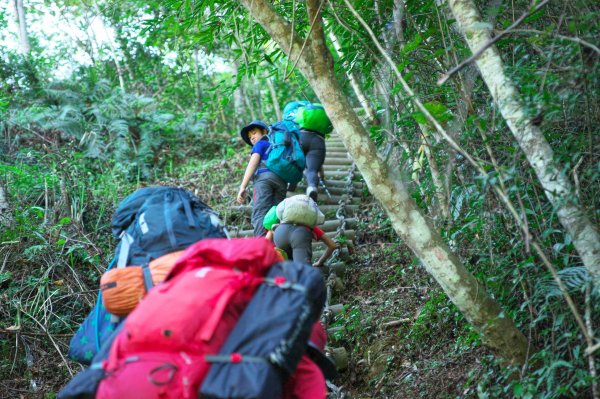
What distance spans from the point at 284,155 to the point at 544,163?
156 inches

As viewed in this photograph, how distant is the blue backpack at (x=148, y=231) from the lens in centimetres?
338

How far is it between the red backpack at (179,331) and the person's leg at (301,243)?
10.1ft

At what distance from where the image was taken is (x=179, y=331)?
2.62 meters

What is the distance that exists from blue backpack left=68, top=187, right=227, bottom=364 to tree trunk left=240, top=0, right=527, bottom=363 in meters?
1.00

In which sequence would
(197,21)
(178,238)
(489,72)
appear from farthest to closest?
(197,21) → (489,72) → (178,238)

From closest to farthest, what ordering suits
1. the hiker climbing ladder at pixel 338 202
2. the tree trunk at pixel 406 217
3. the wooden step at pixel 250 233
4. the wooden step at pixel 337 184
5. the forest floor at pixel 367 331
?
the tree trunk at pixel 406 217 → the forest floor at pixel 367 331 → the hiker climbing ladder at pixel 338 202 → the wooden step at pixel 250 233 → the wooden step at pixel 337 184

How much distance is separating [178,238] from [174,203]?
0.77 feet

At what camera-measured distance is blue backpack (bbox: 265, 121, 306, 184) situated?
7.18 metres

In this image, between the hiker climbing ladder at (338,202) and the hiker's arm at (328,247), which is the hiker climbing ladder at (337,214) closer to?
the hiker climbing ladder at (338,202)

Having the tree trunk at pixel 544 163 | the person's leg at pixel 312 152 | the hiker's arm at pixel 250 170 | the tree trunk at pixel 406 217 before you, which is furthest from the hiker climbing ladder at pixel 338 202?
the tree trunk at pixel 544 163

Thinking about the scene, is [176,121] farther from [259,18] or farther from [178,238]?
[178,238]

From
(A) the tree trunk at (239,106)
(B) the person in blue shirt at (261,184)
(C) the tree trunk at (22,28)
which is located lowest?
(B) the person in blue shirt at (261,184)

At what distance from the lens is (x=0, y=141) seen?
9.58 meters

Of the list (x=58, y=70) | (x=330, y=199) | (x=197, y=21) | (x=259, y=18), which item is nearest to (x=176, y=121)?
(x=58, y=70)
